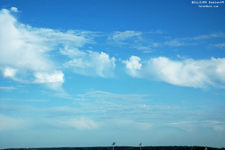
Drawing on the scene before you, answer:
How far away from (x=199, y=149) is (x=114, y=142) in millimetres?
35836

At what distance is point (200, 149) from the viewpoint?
113 metres

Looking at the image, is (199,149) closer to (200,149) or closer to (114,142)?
(200,149)

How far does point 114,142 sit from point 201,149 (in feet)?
121

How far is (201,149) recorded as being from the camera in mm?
113000

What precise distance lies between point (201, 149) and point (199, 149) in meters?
1.17

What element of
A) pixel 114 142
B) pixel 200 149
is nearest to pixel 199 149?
pixel 200 149

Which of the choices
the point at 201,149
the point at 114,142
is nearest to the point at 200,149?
the point at 201,149

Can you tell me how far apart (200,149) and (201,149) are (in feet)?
1.85

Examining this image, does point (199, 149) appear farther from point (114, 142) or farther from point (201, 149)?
point (114, 142)

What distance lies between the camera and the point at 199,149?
369 feet

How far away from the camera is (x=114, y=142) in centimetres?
11850

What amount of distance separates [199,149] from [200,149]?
611 mm

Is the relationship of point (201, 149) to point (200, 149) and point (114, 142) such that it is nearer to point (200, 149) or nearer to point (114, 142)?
point (200, 149)
